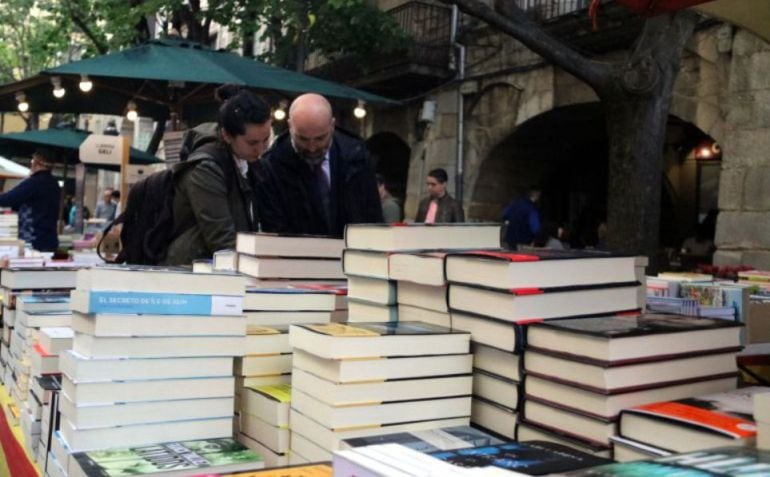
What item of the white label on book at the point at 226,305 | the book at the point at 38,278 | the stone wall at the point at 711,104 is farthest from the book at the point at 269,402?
the stone wall at the point at 711,104

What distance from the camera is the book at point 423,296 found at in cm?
184

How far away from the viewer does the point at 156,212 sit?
11.0 ft

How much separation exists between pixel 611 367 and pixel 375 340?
481 mm

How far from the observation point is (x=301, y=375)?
5.48 ft

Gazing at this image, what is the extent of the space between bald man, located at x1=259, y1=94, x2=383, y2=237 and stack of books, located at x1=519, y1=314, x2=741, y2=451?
2097mm

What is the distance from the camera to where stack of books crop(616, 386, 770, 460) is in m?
1.28

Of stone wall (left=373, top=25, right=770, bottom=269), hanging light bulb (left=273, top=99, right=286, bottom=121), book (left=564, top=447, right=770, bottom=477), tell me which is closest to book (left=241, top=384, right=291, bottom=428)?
book (left=564, top=447, right=770, bottom=477)

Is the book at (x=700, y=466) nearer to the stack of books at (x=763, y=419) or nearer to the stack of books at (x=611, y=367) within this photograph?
the stack of books at (x=763, y=419)

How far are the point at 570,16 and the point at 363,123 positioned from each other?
597 cm

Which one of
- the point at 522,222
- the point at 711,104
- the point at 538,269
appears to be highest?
the point at 711,104

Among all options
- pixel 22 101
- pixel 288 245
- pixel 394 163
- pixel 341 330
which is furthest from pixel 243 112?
pixel 394 163

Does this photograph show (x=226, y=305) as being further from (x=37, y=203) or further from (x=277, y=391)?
(x=37, y=203)

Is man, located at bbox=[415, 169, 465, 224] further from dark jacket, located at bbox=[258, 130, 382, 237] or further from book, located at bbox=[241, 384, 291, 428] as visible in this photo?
book, located at bbox=[241, 384, 291, 428]

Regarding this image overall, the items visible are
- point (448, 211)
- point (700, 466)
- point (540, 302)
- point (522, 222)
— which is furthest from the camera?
point (522, 222)
